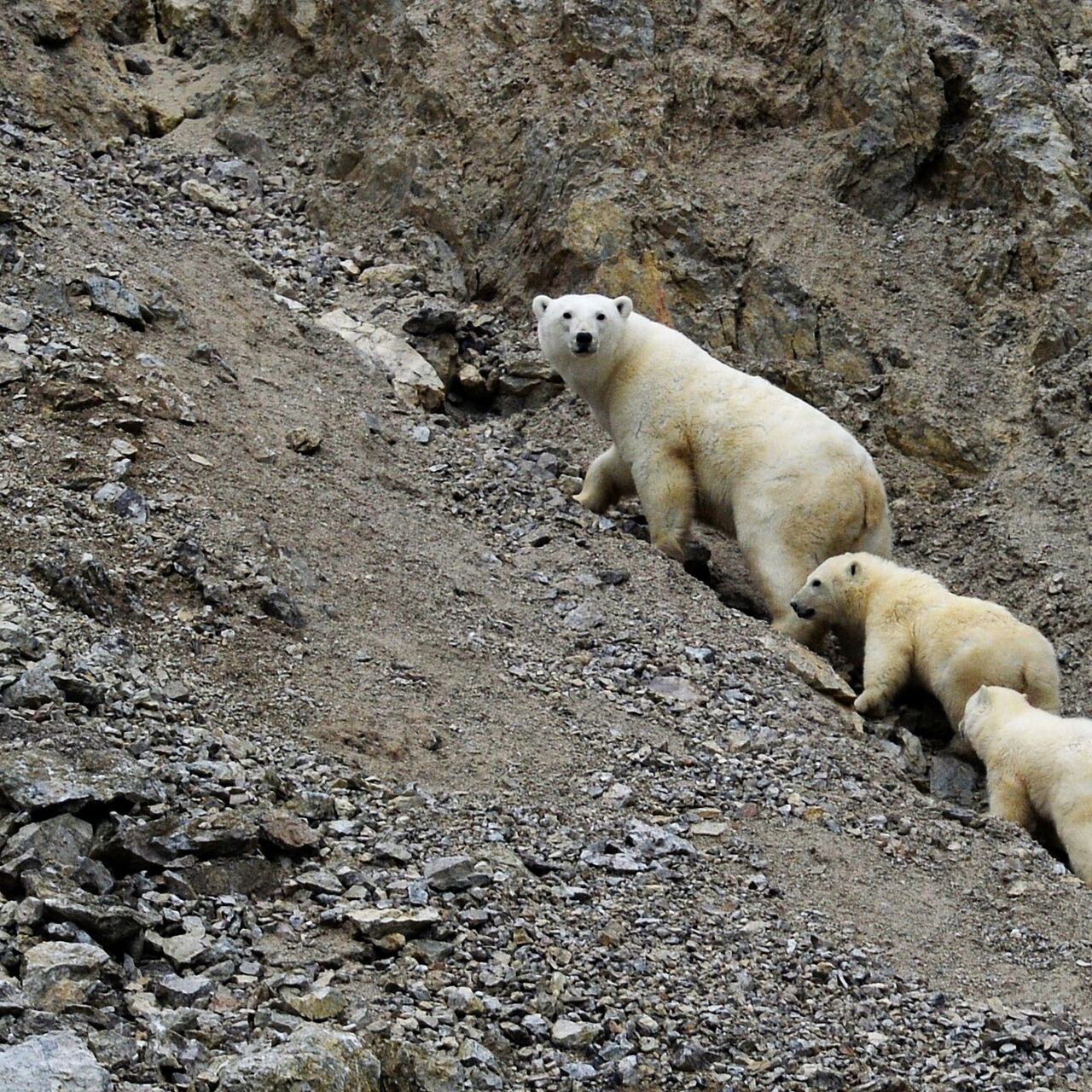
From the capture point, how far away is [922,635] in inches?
377

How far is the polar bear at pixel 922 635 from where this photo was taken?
925 centimetres

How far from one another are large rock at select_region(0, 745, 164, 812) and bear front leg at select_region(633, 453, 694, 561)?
5.32 metres

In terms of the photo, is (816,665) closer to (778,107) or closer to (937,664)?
(937,664)

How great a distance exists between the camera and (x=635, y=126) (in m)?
13.3

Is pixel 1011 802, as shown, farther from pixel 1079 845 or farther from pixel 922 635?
pixel 922 635

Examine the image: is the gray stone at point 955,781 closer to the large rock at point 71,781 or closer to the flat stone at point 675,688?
the flat stone at point 675,688

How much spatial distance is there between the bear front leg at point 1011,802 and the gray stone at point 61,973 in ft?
17.5

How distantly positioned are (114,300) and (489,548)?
280cm

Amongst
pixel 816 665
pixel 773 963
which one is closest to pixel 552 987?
pixel 773 963

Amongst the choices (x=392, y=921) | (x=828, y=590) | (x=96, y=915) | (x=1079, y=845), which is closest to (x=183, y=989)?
(x=96, y=915)

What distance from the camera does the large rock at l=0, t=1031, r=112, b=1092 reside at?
3.76 metres

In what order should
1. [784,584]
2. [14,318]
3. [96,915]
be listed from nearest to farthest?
[96,915] < [14,318] < [784,584]

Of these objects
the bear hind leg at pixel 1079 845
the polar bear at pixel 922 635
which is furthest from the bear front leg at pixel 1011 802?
the polar bear at pixel 922 635

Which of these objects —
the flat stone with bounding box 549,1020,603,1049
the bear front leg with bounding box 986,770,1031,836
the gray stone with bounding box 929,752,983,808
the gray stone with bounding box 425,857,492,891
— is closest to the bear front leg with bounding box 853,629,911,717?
the gray stone with bounding box 929,752,983,808
